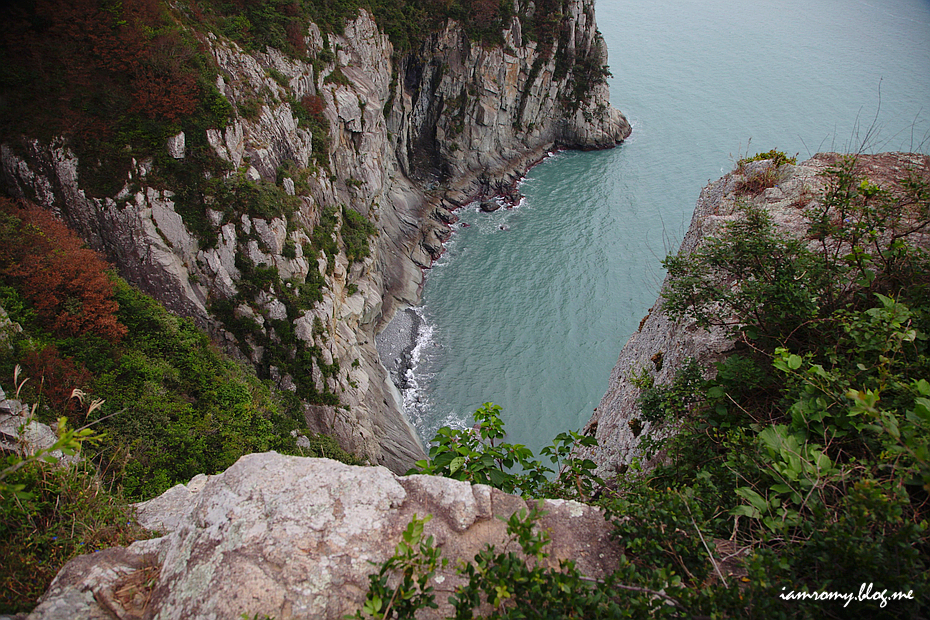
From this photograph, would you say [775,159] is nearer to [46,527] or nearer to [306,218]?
[46,527]

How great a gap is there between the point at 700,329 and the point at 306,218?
22.5 m

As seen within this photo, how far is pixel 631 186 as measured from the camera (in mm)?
49688

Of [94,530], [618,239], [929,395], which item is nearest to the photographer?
[929,395]

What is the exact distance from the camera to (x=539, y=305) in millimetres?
35844

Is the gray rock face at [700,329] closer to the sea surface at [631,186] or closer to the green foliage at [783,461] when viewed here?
the green foliage at [783,461]

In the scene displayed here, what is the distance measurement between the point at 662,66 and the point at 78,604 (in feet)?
277

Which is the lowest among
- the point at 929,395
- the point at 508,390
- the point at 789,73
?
the point at 508,390

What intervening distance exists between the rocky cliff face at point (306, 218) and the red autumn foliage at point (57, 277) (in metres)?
2.87

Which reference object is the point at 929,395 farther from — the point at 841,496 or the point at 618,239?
the point at 618,239

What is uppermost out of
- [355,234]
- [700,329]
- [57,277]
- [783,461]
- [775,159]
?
[775,159]

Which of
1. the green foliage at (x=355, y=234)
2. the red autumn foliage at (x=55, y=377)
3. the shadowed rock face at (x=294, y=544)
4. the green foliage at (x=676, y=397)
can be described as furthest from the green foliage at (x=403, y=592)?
the green foliage at (x=355, y=234)

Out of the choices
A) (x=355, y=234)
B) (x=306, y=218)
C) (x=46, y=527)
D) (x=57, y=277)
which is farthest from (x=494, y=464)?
(x=355, y=234)

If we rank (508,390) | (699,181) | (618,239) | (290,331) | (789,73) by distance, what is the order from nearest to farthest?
(290,331)
(508,390)
(618,239)
(699,181)
(789,73)

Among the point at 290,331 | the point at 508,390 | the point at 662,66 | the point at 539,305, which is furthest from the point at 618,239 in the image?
the point at 662,66
